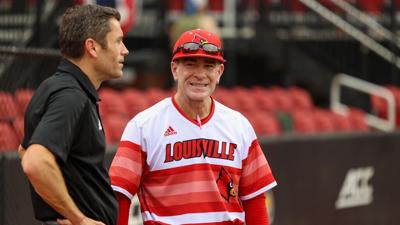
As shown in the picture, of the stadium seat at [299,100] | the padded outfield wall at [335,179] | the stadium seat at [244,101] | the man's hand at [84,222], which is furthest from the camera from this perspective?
the stadium seat at [299,100]

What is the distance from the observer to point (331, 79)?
1617 cm

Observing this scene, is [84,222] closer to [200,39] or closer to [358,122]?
[200,39]

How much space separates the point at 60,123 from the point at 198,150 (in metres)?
1.05

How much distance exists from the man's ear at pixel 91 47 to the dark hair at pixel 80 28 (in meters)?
0.02

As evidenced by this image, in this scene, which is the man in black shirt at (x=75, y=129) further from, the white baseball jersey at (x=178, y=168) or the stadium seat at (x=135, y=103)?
the stadium seat at (x=135, y=103)

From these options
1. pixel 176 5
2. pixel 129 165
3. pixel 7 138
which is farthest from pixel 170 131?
pixel 176 5

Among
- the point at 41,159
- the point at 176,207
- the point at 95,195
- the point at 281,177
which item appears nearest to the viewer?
the point at 41,159

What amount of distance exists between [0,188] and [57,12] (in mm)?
5503

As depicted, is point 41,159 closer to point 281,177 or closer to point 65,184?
point 65,184

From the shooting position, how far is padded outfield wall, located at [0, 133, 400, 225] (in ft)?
33.8

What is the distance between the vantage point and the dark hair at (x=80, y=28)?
437 cm

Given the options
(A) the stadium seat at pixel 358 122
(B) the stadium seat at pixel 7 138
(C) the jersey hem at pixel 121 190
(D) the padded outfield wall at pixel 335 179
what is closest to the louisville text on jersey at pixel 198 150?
(C) the jersey hem at pixel 121 190

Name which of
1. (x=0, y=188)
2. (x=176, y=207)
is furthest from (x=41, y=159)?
(x=0, y=188)

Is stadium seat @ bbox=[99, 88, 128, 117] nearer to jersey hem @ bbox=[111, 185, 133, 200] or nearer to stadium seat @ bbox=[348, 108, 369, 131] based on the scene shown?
stadium seat @ bbox=[348, 108, 369, 131]
